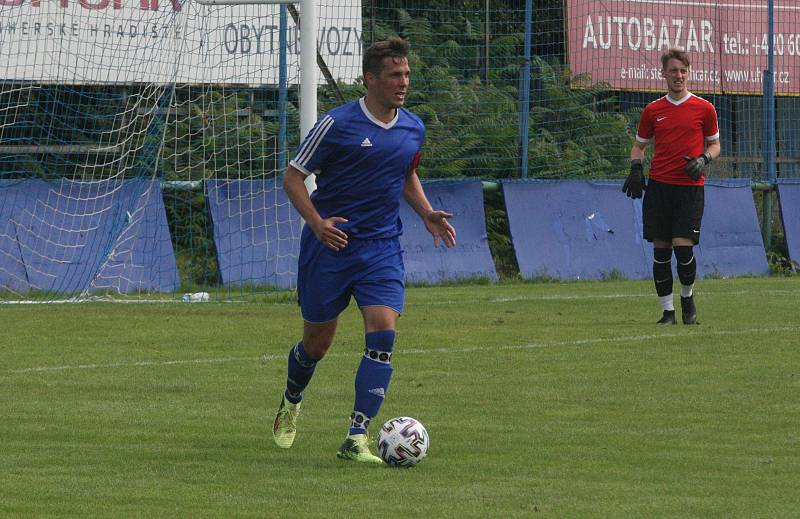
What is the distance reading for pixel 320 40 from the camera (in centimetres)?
→ 2062

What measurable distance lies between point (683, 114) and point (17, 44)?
8.23 meters

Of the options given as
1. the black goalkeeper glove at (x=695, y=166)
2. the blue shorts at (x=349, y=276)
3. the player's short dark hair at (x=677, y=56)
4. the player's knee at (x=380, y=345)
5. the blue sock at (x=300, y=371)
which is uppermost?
the player's short dark hair at (x=677, y=56)

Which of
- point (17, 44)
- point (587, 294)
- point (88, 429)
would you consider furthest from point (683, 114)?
point (17, 44)

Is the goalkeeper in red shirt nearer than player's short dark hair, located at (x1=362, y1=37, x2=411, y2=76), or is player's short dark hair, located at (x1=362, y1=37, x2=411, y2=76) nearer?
player's short dark hair, located at (x1=362, y1=37, x2=411, y2=76)

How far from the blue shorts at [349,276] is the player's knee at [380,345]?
0.15 metres

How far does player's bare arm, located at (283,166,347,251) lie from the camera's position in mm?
7102

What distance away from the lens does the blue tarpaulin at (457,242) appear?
1814 centimetres

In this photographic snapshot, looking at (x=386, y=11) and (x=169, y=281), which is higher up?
(x=386, y=11)

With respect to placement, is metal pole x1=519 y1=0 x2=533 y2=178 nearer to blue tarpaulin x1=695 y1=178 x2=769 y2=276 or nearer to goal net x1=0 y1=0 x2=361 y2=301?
blue tarpaulin x1=695 y1=178 x2=769 y2=276

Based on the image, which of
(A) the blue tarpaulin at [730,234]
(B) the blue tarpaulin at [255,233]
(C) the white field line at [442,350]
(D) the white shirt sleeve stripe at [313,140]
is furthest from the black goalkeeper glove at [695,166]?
(A) the blue tarpaulin at [730,234]

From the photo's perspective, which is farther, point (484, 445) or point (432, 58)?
point (432, 58)

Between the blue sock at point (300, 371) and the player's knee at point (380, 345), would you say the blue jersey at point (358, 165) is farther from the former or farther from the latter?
the blue sock at point (300, 371)

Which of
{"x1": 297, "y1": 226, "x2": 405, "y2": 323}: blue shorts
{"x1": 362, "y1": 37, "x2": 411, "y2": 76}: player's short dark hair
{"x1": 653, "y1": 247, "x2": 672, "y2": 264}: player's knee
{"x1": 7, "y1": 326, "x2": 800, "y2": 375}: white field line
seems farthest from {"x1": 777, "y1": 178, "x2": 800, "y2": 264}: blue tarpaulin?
{"x1": 362, "y1": 37, "x2": 411, "y2": 76}: player's short dark hair

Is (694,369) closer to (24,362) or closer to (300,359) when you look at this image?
(300,359)
